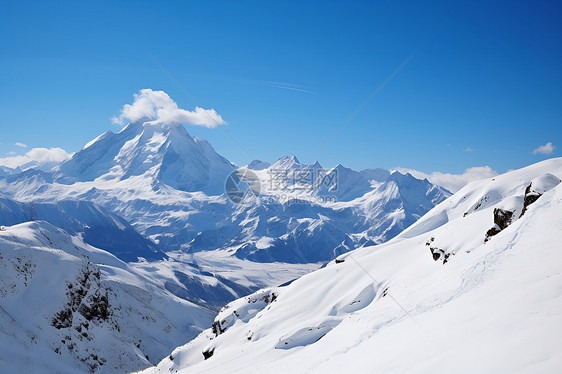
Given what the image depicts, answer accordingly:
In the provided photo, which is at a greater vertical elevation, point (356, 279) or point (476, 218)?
point (476, 218)

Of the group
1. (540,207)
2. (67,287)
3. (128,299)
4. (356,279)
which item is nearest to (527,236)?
(540,207)

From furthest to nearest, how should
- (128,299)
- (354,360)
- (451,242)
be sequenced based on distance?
(128,299) < (451,242) < (354,360)

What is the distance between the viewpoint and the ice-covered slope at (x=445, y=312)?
10.8 meters

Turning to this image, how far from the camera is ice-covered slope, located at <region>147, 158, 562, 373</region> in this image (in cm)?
1082

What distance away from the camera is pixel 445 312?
1661cm

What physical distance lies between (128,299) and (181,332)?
26520 mm

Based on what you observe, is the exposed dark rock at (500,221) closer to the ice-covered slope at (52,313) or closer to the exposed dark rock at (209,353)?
the exposed dark rock at (209,353)

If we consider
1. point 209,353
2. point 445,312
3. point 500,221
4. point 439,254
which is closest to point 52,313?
point 209,353

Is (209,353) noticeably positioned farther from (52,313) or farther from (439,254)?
(439,254)

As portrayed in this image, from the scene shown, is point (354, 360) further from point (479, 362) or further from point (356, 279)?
point (356, 279)

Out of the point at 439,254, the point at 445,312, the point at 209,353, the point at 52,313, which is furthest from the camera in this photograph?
the point at 52,313

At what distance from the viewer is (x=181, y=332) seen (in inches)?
5477

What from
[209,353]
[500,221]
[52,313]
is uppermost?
[500,221]

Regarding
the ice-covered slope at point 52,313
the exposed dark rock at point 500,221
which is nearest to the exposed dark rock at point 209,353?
the ice-covered slope at point 52,313
